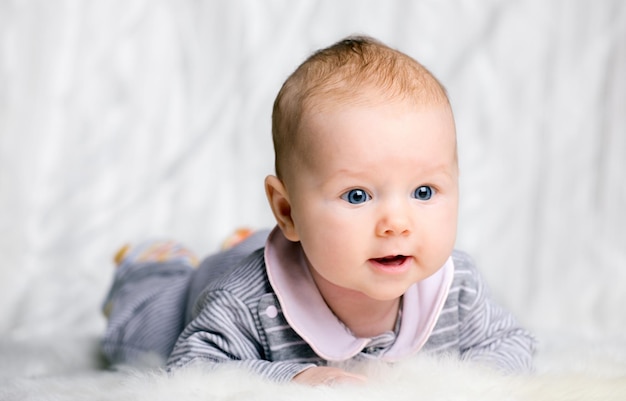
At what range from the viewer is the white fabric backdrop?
216cm

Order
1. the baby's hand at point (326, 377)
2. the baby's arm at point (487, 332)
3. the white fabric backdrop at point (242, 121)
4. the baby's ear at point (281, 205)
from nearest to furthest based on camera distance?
the baby's hand at point (326, 377), the baby's ear at point (281, 205), the baby's arm at point (487, 332), the white fabric backdrop at point (242, 121)

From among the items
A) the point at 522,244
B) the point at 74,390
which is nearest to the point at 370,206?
the point at 74,390

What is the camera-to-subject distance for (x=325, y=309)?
142 cm

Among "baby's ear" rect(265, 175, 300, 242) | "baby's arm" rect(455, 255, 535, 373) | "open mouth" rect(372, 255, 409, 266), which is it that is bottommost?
"baby's arm" rect(455, 255, 535, 373)

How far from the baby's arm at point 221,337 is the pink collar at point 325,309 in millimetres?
58

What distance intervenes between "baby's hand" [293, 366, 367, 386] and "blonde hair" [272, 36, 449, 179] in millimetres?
259

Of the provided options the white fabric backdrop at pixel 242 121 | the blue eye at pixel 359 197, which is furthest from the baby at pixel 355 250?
the white fabric backdrop at pixel 242 121

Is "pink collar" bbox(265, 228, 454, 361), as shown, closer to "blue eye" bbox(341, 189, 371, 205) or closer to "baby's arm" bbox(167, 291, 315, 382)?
"baby's arm" bbox(167, 291, 315, 382)

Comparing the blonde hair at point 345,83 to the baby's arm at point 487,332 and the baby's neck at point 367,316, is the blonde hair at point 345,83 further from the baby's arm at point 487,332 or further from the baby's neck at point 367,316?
the baby's arm at point 487,332

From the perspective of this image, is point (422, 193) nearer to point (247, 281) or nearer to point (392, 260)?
point (392, 260)

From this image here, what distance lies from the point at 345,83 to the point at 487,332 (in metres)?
0.46

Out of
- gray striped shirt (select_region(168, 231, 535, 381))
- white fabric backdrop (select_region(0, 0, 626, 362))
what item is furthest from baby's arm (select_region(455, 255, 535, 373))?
white fabric backdrop (select_region(0, 0, 626, 362))

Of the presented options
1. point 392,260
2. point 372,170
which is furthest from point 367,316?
point 372,170

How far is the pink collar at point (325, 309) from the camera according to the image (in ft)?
4.61
